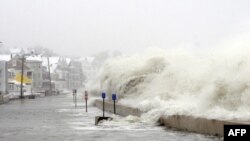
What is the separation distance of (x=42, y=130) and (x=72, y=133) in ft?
6.92

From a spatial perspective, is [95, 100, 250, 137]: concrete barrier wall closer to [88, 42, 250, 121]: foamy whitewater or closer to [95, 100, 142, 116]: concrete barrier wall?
[88, 42, 250, 121]: foamy whitewater

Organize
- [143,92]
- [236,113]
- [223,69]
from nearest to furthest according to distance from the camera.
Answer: [236,113], [223,69], [143,92]

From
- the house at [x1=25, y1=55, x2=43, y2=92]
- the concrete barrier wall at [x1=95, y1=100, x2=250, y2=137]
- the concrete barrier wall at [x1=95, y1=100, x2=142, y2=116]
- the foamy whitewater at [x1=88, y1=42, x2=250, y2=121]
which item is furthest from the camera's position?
the house at [x1=25, y1=55, x2=43, y2=92]

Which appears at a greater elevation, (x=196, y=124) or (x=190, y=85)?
(x=190, y=85)

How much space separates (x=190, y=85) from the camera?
26.8 metres

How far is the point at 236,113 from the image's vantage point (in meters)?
16.7

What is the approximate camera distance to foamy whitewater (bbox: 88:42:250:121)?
60.6 ft

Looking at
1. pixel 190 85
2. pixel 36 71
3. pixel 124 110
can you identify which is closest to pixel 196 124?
pixel 190 85

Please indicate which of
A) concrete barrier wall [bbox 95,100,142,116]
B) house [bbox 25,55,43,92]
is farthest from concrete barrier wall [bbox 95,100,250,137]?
house [bbox 25,55,43,92]

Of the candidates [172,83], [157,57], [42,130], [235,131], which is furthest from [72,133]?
[157,57]

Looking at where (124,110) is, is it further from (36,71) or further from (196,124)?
(36,71)

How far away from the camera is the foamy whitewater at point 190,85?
18.5 m

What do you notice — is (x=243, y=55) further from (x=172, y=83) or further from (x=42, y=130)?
(x=172, y=83)

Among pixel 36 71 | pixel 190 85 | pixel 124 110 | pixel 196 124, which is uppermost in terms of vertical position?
pixel 36 71
